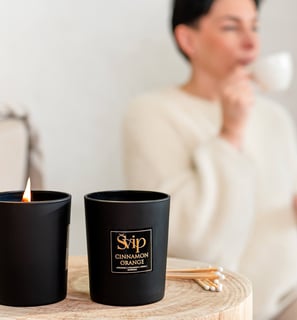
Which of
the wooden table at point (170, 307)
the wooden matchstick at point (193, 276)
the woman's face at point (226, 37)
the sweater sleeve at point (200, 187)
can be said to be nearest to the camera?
the wooden table at point (170, 307)

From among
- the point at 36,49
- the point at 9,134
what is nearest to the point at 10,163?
the point at 9,134

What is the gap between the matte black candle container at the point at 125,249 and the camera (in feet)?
1.92

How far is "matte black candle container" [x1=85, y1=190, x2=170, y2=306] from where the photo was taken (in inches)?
23.0

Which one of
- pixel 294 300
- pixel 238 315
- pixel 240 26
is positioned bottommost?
pixel 294 300

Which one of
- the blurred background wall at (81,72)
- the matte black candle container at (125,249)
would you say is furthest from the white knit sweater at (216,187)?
the matte black candle container at (125,249)

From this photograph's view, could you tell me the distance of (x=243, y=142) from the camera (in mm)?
1411

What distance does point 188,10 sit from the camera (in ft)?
4.69

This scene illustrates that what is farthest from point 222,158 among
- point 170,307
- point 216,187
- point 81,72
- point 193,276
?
point 170,307

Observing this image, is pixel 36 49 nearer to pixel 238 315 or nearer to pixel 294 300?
pixel 294 300

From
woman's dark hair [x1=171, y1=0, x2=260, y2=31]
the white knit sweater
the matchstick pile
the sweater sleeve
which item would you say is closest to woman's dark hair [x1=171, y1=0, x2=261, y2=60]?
woman's dark hair [x1=171, y1=0, x2=260, y2=31]

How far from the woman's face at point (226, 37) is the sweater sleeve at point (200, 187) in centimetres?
19

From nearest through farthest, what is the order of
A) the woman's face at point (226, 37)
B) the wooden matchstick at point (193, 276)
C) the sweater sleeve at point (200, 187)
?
the wooden matchstick at point (193, 276) < the sweater sleeve at point (200, 187) < the woman's face at point (226, 37)

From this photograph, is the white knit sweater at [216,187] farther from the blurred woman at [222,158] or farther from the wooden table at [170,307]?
the wooden table at [170,307]

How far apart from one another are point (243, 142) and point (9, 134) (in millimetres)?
518
